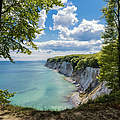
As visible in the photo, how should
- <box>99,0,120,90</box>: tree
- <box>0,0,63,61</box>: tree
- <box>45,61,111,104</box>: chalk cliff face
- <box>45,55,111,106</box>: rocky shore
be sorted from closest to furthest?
1. <box>0,0,63,61</box>: tree
2. <box>99,0,120,90</box>: tree
3. <box>45,61,111,104</box>: chalk cliff face
4. <box>45,55,111,106</box>: rocky shore

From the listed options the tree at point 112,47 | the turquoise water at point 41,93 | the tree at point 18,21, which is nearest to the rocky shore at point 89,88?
the turquoise water at point 41,93

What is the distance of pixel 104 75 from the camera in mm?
16859

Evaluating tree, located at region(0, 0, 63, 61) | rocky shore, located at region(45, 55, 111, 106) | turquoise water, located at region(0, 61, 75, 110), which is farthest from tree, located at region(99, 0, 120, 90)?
tree, located at region(0, 0, 63, 61)

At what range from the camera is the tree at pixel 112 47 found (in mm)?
15531

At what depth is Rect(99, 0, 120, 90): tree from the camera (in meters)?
15.5

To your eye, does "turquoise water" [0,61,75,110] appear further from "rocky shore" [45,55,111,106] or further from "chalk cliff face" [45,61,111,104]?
"chalk cliff face" [45,61,111,104]

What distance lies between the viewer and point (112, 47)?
1689 centimetres

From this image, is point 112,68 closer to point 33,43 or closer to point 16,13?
point 33,43

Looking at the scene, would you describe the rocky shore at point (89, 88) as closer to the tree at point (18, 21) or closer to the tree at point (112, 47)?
the tree at point (112, 47)

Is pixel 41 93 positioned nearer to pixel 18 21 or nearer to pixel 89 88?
pixel 89 88

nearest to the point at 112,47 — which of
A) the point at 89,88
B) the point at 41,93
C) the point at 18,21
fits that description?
the point at 18,21

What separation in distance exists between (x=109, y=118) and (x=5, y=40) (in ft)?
24.8

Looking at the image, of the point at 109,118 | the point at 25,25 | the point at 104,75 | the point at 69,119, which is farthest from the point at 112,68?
the point at 25,25

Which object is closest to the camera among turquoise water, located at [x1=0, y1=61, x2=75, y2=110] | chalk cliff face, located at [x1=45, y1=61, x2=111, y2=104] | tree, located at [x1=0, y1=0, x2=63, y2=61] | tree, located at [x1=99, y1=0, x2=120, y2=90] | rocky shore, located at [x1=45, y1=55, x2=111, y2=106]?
tree, located at [x1=0, y1=0, x2=63, y2=61]
